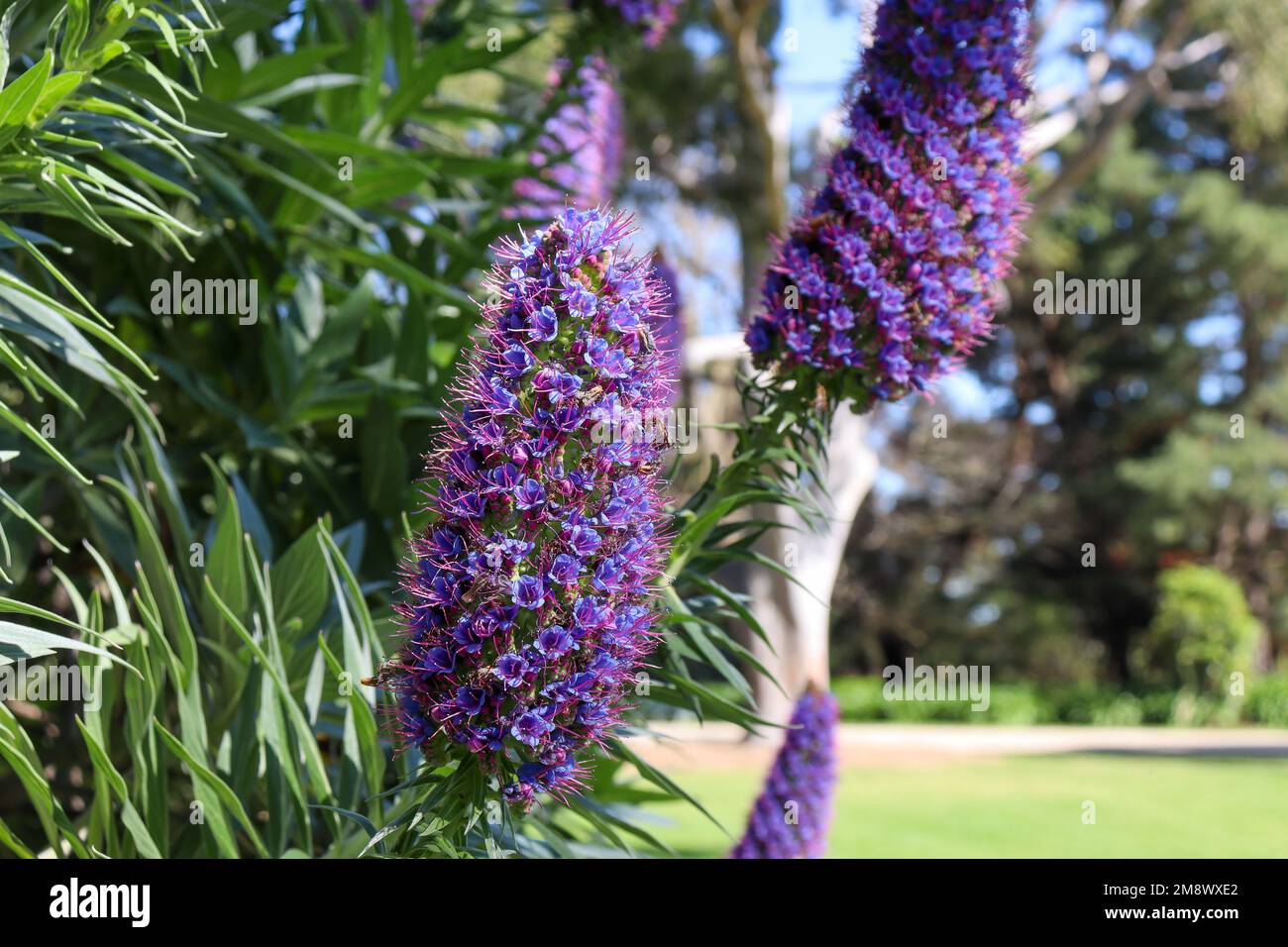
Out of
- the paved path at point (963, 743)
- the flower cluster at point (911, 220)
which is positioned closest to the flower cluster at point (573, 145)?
the flower cluster at point (911, 220)

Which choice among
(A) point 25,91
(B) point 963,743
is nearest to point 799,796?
(A) point 25,91

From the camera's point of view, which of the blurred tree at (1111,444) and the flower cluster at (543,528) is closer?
the flower cluster at (543,528)

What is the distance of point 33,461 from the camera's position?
2.50 meters

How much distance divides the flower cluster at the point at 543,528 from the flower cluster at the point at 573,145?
188cm

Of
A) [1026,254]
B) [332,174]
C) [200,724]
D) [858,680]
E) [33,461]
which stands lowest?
[858,680]

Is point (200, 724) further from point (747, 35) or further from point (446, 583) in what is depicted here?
point (747, 35)

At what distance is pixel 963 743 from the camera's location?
53.8 feet

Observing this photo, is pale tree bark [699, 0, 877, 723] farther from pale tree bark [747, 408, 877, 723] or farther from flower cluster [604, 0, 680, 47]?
flower cluster [604, 0, 680, 47]

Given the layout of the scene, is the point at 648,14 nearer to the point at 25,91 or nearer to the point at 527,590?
the point at 25,91

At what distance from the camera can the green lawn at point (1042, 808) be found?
905 centimetres

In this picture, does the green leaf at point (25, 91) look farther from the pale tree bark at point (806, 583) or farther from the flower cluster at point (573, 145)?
the pale tree bark at point (806, 583)

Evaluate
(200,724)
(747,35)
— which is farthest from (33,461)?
(747,35)

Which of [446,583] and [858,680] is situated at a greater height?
[446,583]

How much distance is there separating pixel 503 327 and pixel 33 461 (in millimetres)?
1574
